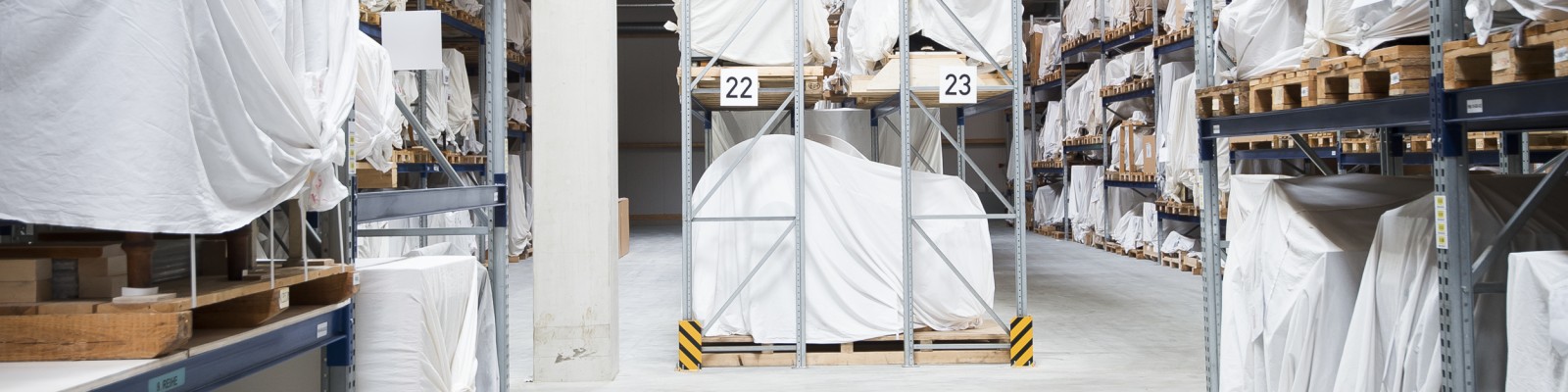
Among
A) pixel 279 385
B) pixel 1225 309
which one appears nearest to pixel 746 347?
pixel 1225 309

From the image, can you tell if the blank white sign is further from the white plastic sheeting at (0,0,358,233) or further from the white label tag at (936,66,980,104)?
the white label tag at (936,66,980,104)

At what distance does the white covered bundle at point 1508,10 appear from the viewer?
3.53 metres

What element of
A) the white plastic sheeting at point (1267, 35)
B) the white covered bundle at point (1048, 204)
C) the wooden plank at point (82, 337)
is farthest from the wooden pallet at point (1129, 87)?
the wooden plank at point (82, 337)

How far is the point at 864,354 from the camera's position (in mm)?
7953

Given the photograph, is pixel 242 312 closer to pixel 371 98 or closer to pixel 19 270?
pixel 19 270

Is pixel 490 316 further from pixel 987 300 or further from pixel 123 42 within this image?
pixel 987 300

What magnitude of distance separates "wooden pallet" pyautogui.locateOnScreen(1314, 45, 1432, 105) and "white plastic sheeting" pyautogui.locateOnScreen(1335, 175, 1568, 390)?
577 millimetres

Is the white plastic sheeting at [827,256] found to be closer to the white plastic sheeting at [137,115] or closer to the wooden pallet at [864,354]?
the wooden pallet at [864,354]

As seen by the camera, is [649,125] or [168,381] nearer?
[168,381]

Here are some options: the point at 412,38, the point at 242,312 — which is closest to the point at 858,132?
the point at 412,38

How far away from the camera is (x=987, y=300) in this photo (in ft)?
27.9

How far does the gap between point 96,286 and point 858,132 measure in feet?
28.8

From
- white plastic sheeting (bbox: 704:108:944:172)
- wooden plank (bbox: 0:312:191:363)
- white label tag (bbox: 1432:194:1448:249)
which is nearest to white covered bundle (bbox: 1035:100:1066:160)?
white plastic sheeting (bbox: 704:108:944:172)

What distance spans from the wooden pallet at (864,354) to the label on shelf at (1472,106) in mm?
4333
